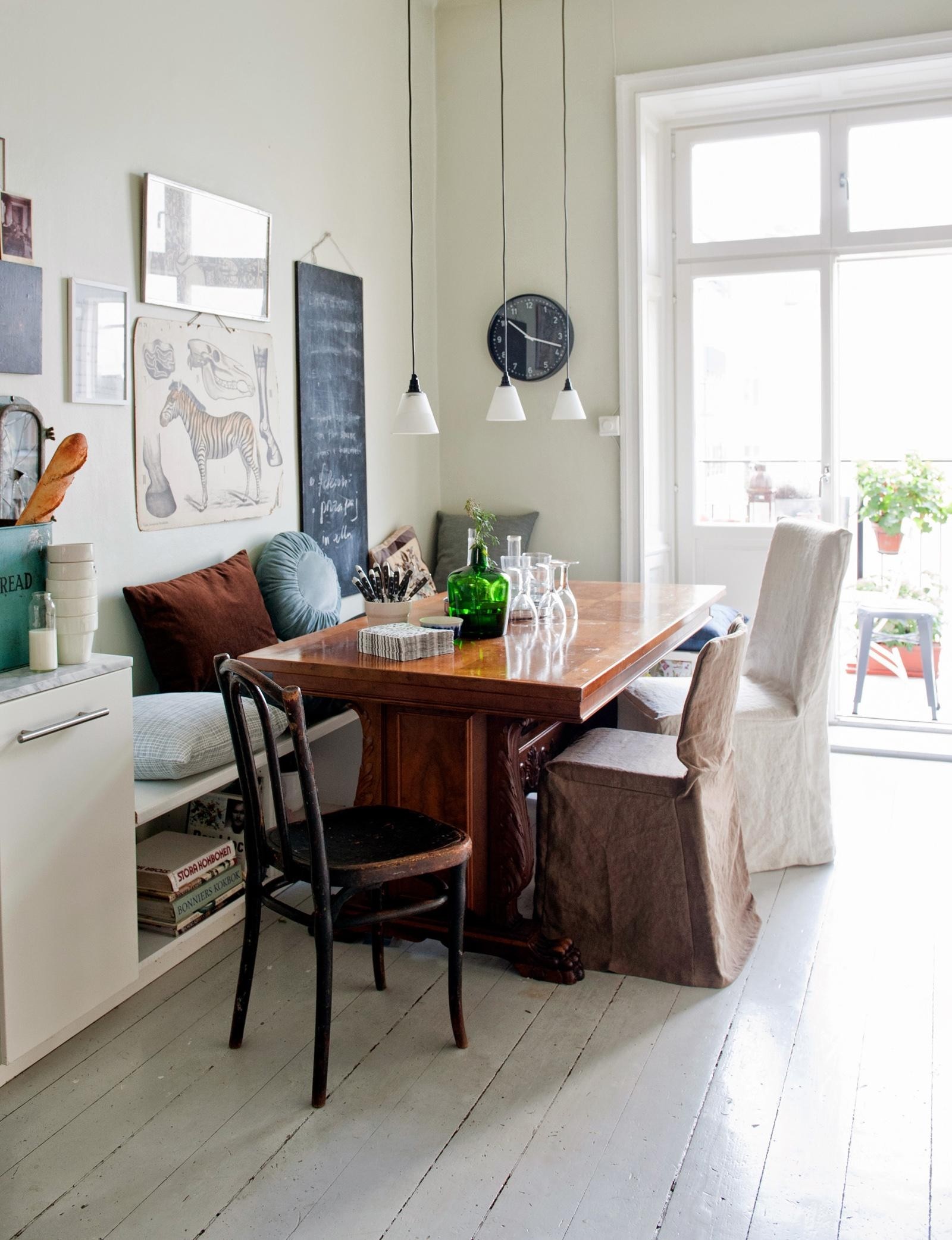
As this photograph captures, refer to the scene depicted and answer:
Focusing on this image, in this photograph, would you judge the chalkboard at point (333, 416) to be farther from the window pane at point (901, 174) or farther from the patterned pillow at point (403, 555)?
the window pane at point (901, 174)

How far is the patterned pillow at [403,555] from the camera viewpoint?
485 cm

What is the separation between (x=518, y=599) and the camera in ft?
10.8

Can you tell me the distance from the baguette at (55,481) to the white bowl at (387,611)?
839mm

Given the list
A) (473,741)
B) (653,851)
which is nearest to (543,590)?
(473,741)

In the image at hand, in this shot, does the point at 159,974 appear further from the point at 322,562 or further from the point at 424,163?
the point at 424,163

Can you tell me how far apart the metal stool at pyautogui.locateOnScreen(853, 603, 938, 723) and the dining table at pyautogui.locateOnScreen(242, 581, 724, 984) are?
2.85 metres

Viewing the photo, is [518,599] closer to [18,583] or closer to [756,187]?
[18,583]

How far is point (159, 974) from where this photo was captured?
9.17 ft

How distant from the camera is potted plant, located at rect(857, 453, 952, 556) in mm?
6359

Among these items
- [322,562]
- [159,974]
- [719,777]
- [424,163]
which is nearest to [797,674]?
[719,777]

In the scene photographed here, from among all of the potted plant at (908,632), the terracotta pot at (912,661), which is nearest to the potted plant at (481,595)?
the potted plant at (908,632)

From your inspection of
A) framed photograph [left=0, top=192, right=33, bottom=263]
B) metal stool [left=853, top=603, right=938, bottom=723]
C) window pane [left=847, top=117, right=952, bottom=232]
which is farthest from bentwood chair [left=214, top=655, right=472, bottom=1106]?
window pane [left=847, top=117, right=952, bottom=232]

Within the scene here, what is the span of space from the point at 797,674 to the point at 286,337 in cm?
216

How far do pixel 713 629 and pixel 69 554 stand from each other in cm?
288
